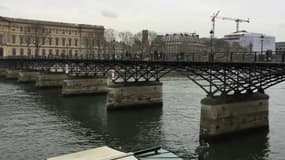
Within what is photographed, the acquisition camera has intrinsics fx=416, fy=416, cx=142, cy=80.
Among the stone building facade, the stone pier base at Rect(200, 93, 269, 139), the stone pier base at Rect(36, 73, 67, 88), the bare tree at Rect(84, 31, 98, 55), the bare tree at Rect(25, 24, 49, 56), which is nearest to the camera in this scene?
the stone pier base at Rect(200, 93, 269, 139)

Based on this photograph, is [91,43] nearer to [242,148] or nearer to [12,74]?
[12,74]

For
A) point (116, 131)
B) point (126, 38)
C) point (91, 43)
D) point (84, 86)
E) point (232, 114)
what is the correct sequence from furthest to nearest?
point (126, 38), point (91, 43), point (84, 86), point (116, 131), point (232, 114)

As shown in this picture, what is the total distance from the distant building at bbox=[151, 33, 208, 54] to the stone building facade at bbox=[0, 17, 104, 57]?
21.5 metres

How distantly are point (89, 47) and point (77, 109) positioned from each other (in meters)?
108

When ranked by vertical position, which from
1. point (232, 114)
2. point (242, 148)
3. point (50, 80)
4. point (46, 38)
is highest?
point (46, 38)

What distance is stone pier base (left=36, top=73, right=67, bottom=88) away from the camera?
242ft

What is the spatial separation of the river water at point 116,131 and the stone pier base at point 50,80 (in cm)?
2227

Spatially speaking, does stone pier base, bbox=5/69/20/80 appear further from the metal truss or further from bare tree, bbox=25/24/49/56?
bare tree, bbox=25/24/49/56

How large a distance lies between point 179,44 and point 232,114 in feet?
419

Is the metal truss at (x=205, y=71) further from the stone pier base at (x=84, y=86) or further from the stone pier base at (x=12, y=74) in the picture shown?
the stone pier base at (x=12, y=74)

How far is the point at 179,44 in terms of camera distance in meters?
158

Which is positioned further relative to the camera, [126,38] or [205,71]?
[126,38]

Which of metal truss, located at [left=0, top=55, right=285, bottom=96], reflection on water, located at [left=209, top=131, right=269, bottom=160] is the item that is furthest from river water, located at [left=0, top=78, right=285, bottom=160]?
metal truss, located at [left=0, top=55, right=285, bottom=96]

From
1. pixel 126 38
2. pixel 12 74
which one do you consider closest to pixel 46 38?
pixel 126 38
